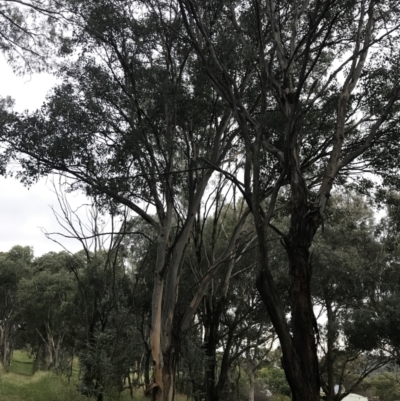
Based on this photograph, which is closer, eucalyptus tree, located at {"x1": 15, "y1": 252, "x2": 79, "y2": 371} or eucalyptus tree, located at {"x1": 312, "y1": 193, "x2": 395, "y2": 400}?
eucalyptus tree, located at {"x1": 312, "y1": 193, "x2": 395, "y2": 400}

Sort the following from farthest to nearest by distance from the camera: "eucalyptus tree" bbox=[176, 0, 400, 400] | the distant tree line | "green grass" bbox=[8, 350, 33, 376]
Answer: "green grass" bbox=[8, 350, 33, 376]
the distant tree line
"eucalyptus tree" bbox=[176, 0, 400, 400]

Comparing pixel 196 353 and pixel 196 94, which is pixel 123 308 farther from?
pixel 196 94

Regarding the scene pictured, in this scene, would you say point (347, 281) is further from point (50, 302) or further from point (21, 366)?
point (21, 366)

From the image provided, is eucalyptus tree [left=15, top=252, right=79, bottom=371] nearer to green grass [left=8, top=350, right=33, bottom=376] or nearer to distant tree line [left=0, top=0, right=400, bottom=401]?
green grass [left=8, top=350, right=33, bottom=376]

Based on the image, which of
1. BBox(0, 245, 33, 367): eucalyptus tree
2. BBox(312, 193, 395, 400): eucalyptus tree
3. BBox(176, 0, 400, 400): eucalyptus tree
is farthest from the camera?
BBox(0, 245, 33, 367): eucalyptus tree

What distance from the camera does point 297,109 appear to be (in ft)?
22.2

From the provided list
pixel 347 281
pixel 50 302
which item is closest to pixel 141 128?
pixel 347 281

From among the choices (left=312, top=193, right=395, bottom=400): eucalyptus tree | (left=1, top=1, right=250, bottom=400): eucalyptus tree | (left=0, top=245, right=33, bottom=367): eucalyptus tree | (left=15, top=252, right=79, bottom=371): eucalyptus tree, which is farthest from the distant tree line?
(left=0, top=245, right=33, bottom=367): eucalyptus tree

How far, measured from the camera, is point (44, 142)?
876 cm

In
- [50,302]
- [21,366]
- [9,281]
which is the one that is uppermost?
[9,281]

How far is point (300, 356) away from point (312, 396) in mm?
431

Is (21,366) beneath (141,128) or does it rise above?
beneath

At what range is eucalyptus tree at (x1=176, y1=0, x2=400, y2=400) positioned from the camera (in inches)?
215

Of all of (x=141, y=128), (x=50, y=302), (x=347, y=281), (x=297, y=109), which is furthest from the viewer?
(x=50, y=302)
